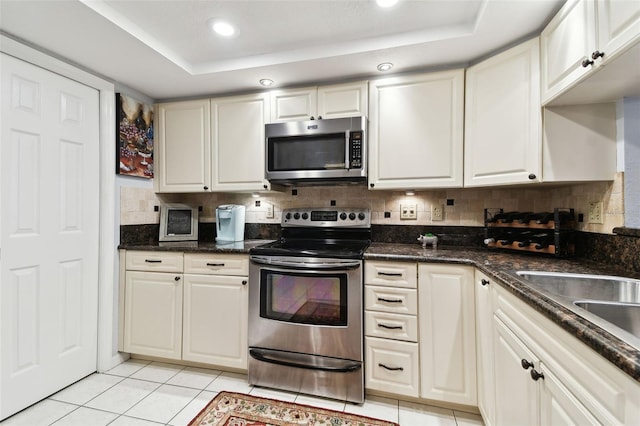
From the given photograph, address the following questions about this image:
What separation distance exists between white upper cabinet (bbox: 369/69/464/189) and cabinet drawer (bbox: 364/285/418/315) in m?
0.72

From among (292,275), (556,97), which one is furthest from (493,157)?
(292,275)

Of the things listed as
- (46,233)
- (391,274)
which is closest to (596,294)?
(391,274)

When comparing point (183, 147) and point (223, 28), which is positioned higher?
point (223, 28)

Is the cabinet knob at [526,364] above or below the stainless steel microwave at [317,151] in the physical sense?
below

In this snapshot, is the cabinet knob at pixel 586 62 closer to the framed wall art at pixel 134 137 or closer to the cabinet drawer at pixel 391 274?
the cabinet drawer at pixel 391 274

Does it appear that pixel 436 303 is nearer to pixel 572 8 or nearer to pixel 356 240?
pixel 356 240

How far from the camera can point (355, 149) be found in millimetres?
2061

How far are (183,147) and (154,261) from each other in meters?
0.96

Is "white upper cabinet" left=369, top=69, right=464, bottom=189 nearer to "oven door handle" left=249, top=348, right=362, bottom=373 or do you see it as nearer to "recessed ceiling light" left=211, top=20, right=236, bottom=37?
"recessed ceiling light" left=211, top=20, right=236, bottom=37

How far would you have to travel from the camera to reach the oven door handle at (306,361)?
1.82 meters

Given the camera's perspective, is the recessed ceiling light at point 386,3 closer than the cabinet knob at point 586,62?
No

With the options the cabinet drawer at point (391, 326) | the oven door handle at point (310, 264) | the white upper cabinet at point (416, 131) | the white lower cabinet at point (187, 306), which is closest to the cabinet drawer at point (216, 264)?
the white lower cabinet at point (187, 306)

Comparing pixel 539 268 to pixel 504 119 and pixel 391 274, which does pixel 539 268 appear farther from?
pixel 504 119

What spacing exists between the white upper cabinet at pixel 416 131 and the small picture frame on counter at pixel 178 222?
1660 mm
